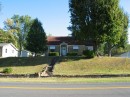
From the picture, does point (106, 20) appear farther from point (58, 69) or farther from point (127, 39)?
point (127, 39)

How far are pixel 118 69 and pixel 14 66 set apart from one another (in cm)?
1679

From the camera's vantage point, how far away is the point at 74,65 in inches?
2063

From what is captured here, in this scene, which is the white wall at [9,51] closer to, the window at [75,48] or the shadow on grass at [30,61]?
the window at [75,48]

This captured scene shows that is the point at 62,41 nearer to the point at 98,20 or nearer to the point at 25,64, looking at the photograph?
the point at 98,20

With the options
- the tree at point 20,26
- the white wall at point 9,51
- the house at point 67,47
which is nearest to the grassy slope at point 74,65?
the house at point 67,47

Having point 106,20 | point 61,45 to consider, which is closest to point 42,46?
point 61,45

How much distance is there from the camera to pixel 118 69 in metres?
50.0

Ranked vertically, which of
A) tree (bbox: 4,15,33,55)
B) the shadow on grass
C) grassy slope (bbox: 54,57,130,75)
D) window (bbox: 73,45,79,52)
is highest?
tree (bbox: 4,15,33,55)

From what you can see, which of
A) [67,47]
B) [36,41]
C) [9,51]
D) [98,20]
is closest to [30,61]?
[36,41]

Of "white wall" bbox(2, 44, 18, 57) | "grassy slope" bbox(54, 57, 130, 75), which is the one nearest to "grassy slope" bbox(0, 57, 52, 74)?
"grassy slope" bbox(54, 57, 130, 75)

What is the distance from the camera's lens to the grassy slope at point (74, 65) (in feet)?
162

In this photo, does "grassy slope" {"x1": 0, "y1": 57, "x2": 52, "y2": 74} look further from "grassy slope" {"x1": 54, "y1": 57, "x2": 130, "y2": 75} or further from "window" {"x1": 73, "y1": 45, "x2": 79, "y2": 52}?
"window" {"x1": 73, "y1": 45, "x2": 79, "y2": 52}

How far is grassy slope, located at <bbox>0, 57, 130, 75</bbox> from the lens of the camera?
4947 centimetres

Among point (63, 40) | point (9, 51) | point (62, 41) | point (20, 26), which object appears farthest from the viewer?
point (20, 26)
